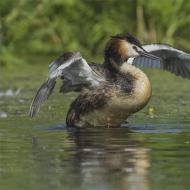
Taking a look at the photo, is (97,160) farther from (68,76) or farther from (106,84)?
(68,76)

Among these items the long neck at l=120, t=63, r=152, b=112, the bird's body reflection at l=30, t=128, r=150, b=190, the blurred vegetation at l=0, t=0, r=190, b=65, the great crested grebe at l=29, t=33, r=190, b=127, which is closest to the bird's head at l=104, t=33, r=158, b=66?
the great crested grebe at l=29, t=33, r=190, b=127

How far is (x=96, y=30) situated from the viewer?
25.0 m

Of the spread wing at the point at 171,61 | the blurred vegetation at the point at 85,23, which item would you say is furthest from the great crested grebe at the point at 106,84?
the blurred vegetation at the point at 85,23

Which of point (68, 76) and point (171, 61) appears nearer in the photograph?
point (68, 76)

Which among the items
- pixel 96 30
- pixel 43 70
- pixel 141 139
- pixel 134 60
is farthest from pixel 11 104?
pixel 96 30

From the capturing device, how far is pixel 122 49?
42.1ft

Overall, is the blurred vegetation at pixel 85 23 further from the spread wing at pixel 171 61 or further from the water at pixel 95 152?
the spread wing at pixel 171 61

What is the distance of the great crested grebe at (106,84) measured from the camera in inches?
476

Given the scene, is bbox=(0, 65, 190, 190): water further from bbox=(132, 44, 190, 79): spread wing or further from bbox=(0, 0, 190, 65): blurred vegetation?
Answer: bbox=(0, 0, 190, 65): blurred vegetation

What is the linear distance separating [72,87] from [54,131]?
1008 mm

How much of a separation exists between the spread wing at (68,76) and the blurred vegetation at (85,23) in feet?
38.5

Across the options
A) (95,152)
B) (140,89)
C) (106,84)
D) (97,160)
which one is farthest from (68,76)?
(97,160)

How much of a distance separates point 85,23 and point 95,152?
53.3 ft

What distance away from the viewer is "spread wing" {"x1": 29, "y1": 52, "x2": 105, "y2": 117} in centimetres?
1196
